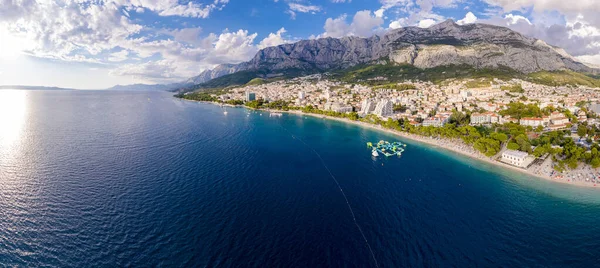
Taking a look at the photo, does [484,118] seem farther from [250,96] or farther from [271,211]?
[250,96]

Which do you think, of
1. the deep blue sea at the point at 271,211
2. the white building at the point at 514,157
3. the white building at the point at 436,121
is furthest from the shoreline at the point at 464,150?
the white building at the point at 436,121

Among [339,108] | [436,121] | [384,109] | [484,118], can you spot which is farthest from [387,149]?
[339,108]

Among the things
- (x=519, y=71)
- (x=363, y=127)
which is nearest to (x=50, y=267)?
(x=363, y=127)

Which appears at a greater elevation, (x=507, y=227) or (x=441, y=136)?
(x=441, y=136)

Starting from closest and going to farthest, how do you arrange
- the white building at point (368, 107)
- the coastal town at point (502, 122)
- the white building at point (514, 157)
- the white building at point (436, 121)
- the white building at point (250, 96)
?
1. the coastal town at point (502, 122)
2. the white building at point (514, 157)
3. the white building at point (436, 121)
4. the white building at point (368, 107)
5. the white building at point (250, 96)

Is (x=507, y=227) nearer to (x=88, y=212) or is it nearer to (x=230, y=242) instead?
(x=230, y=242)

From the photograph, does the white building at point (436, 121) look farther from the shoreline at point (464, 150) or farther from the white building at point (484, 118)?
the shoreline at point (464, 150)
